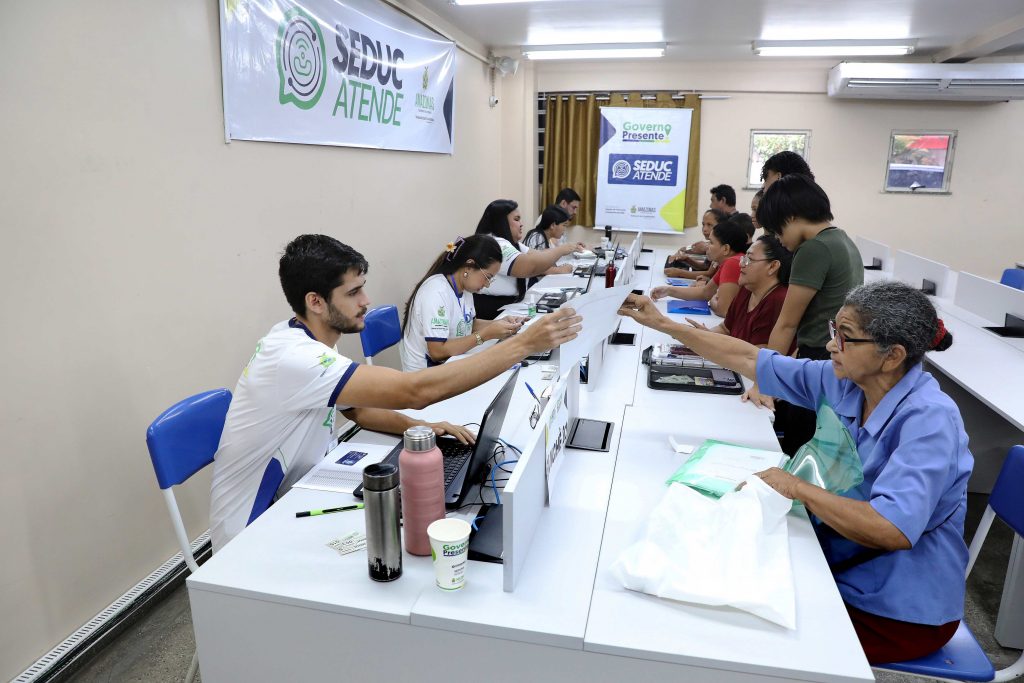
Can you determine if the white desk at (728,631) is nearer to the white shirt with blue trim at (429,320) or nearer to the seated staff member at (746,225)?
the white shirt with blue trim at (429,320)

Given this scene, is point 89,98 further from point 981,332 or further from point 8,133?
point 981,332

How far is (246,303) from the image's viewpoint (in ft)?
9.51

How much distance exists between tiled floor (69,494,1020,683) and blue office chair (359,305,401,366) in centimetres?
119

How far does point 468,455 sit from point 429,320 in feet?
3.87

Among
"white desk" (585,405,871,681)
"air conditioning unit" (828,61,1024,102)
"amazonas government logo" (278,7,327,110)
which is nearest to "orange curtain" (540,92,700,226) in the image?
"air conditioning unit" (828,61,1024,102)

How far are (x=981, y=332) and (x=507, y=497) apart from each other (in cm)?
358

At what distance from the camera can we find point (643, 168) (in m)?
7.56

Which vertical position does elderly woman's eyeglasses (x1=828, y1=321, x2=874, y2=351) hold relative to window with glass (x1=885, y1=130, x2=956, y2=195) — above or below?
below

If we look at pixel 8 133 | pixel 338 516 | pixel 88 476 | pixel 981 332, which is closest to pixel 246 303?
pixel 88 476

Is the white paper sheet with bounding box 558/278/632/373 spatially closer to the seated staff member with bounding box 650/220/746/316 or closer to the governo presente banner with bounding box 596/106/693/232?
the seated staff member with bounding box 650/220/746/316

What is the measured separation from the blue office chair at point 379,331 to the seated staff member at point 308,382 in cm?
113

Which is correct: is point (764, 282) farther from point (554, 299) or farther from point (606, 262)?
point (606, 262)

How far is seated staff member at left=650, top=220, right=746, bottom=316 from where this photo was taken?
371cm

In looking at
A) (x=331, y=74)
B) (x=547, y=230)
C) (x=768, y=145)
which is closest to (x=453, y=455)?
(x=331, y=74)
